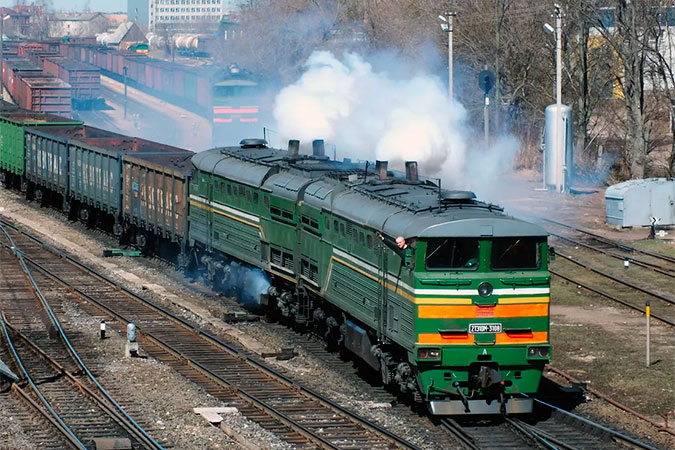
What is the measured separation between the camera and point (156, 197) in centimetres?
3106

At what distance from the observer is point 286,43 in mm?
61875

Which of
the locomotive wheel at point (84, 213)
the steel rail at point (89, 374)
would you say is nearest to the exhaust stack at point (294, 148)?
the steel rail at point (89, 374)

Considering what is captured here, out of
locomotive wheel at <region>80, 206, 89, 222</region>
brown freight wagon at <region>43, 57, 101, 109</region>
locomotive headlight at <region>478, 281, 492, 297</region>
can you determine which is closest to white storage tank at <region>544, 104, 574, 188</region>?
locomotive wheel at <region>80, 206, 89, 222</region>

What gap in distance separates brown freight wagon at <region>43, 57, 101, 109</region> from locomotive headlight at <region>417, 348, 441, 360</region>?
3052 inches

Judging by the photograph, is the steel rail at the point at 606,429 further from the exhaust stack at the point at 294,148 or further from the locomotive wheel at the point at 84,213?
the locomotive wheel at the point at 84,213

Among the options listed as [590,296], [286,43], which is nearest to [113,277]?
[590,296]

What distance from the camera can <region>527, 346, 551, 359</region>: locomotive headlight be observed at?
15.9 m

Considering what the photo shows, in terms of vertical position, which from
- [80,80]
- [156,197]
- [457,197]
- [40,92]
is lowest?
[156,197]

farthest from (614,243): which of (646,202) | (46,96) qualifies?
(46,96)

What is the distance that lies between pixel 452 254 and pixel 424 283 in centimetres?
56

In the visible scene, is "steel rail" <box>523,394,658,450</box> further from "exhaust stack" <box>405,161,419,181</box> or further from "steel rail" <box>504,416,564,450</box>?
"exhaust stack" <box>405,161,419,181</box>

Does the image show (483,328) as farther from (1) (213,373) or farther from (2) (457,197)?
(1) (213,373)

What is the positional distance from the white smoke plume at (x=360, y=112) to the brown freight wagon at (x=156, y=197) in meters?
3.25

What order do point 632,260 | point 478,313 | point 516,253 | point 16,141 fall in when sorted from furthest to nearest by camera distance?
1. point 16,141
2. point 632,260
3. point 516,253
4. point 478,313
